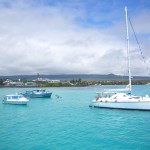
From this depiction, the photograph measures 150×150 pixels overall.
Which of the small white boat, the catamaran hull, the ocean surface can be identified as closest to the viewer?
the ocean surface

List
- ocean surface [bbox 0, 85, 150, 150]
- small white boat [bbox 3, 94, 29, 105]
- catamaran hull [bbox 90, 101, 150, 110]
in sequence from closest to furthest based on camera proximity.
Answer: ocean surface [bbox 0, 85, 150, 150] < catamaran hull [bbox 90, 101, 150, 110] < small white boat [bbox 3, 94, 29, 105]

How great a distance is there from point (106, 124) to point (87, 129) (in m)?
5.36

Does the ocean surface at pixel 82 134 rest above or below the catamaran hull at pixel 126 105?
below

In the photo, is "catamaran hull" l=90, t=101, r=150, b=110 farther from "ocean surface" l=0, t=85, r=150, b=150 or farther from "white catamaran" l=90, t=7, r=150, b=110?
"ocean surface" l=0, t=85, r=150, b=150

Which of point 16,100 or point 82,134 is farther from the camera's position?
point 16,100

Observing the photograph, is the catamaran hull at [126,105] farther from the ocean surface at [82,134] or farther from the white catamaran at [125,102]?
the ocean surface at [82,134]

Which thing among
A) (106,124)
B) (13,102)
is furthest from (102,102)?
(13,102)

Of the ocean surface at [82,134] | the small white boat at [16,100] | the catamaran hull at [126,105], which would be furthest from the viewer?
the small white boat at [16,100]

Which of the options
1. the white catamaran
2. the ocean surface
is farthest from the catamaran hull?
the ocean surface

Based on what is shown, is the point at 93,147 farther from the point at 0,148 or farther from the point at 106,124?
the point at 106,124

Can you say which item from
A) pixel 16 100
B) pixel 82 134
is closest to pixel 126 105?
pixel 82 134

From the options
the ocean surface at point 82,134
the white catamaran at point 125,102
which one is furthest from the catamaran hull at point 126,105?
the ocean surface at point 82,134

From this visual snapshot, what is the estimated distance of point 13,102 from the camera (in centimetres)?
7681

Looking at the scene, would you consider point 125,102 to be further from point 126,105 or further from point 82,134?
point 82,134
